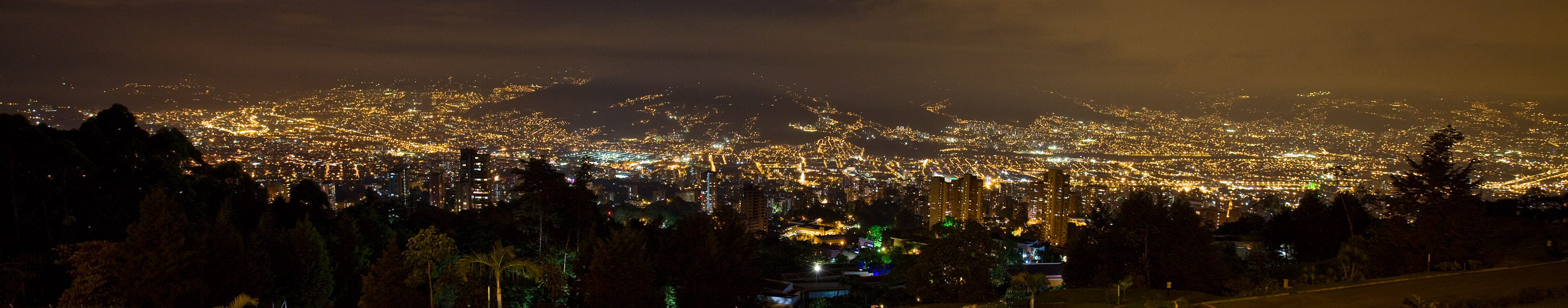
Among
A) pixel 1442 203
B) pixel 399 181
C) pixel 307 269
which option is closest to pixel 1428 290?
pixel 1442 203

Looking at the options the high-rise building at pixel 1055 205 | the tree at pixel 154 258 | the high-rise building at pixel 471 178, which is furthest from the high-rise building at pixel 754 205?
the tree at pixel 154 258

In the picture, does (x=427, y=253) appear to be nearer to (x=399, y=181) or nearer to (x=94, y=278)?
(x=94, y=278)

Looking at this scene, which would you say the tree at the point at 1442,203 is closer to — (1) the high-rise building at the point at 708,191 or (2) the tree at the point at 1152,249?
(2) the tree at the point at 1152,249

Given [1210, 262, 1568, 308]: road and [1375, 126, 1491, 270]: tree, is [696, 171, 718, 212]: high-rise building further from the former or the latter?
[1210, 262, 1568, 308]: road

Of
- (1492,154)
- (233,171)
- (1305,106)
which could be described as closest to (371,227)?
(233,171)

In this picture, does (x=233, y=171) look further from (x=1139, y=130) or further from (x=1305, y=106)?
(x=1139, y=130)
